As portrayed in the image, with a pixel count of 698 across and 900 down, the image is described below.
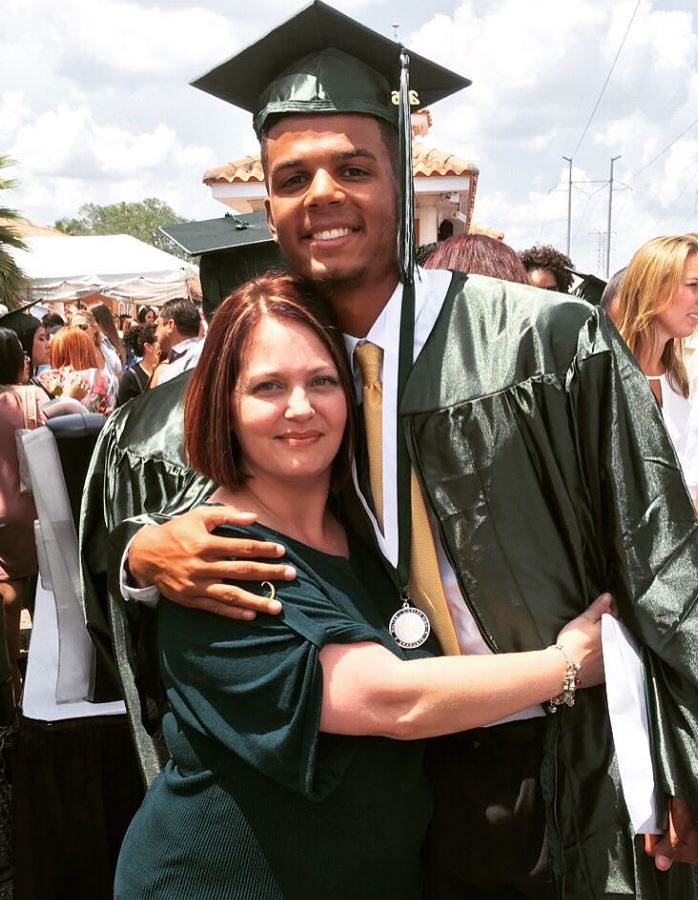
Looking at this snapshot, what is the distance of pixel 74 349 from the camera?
6152 millimetres

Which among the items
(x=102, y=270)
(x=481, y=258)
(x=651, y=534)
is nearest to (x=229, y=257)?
(x=481, y=258)

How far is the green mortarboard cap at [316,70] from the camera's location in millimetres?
1615

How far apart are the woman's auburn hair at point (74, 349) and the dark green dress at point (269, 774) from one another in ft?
16.8

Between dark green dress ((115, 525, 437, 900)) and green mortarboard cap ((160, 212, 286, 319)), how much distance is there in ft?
6.01

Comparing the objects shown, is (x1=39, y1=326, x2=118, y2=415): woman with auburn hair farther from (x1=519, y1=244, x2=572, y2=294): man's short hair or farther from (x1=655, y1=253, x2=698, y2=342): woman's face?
(x1=655, y1=253, x2=698, y2=342): woman's face

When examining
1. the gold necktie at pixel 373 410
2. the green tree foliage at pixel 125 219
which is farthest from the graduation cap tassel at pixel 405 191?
the green tree foliage at pixel 125 219

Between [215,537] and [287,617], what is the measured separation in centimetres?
18

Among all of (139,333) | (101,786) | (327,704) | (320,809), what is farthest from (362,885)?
(139,333)

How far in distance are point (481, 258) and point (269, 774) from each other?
6.45 feet

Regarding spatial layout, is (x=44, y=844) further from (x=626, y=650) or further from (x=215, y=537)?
(x=626, y=650)

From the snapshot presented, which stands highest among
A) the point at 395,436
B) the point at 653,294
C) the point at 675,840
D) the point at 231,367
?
the point at 653,294

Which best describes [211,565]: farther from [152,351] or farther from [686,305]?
[152,351]

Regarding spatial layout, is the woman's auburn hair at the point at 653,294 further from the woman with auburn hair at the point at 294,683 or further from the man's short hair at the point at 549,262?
the woman with auburn hair at the point at 294,683

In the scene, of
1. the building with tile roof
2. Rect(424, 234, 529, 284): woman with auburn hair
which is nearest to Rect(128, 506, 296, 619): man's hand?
Rect(424, 234, 529, 284): woman with auburn hair
